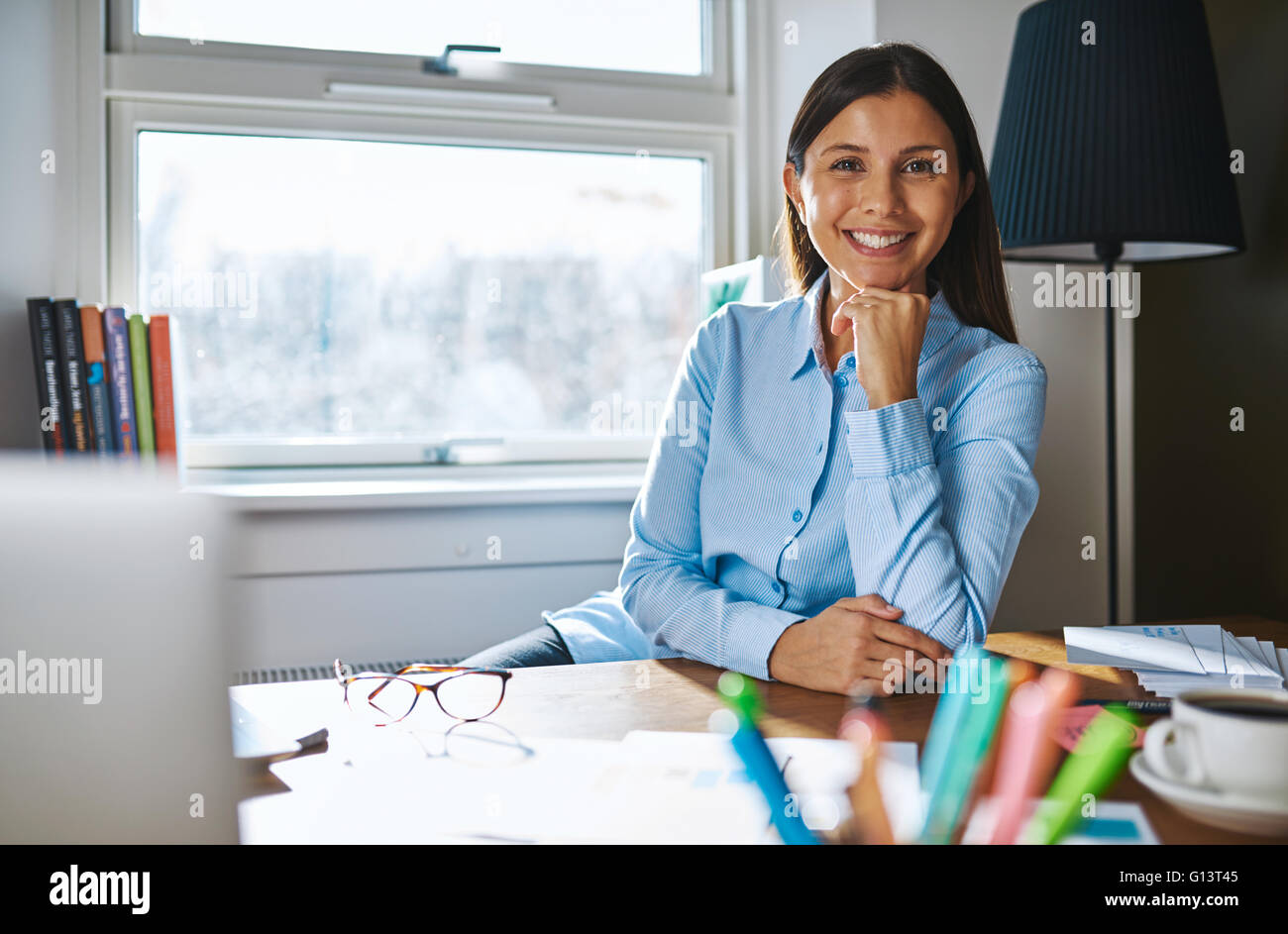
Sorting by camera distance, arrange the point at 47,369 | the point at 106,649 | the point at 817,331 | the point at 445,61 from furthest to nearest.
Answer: the point at 445,61 < the point at 47,369 < the point at 817,331 < the point at 106,649

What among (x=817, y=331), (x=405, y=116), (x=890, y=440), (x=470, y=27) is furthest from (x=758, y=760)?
(x=470, y=27)

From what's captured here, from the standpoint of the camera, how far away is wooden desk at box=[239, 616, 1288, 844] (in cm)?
77

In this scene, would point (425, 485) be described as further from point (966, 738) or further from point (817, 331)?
point (966, 738)

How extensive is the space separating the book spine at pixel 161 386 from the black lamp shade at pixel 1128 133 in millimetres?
1594

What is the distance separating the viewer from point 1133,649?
1.04 m

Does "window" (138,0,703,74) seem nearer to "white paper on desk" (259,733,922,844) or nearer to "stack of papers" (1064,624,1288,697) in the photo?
"stack of papers" (1064,624,1288,697)

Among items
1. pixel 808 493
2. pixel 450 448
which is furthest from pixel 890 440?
pixel 450 448

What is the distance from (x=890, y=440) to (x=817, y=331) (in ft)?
0.90

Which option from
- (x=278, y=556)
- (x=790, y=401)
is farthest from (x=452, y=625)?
(x=790, y=401)

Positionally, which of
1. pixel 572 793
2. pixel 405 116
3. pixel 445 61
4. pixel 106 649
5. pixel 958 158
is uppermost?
pixel 445 61

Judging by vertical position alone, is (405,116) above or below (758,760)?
above

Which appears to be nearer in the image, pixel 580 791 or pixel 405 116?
pixel 580 791

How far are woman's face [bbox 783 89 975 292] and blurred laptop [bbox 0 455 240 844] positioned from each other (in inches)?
40.3

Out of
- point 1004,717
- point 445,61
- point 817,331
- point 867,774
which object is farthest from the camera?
point 445,61
